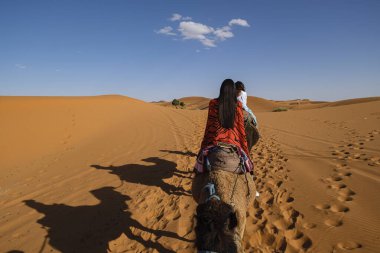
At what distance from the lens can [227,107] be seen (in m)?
3.04

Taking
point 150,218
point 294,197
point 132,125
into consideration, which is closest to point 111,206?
point 150,218

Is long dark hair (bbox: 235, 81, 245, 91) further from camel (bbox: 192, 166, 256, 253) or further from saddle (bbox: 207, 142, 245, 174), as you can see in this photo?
camel (bbox: 192, 166, 256, 253)

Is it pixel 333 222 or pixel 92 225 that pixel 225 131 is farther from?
pixel 92 225

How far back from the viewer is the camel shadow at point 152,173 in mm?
5994

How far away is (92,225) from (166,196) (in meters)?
1.50

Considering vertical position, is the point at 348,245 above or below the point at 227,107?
below

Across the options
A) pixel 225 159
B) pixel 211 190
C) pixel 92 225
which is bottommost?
pixel 92 225

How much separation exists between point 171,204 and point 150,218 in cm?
56

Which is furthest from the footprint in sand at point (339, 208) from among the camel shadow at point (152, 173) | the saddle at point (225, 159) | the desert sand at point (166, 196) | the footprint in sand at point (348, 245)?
the camel shadow at point (152, 173)

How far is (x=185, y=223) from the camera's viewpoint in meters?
4.34

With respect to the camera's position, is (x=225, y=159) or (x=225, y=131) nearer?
(x=225, y=159)

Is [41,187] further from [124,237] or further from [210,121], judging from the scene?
[210,121]

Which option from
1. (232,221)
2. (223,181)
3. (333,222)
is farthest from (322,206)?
(232,221)

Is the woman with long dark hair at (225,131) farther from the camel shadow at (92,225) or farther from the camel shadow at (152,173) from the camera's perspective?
the camel shadow at (152,173)
